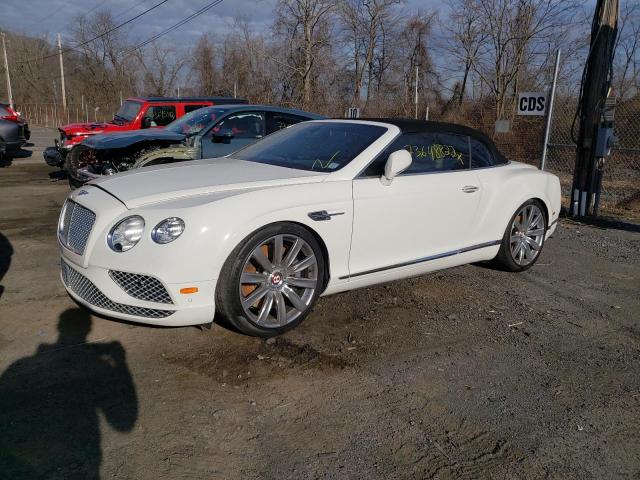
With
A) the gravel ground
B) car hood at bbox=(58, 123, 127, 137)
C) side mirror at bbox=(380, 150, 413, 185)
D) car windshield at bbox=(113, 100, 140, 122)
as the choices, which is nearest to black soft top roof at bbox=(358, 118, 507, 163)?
side mirror at bbox=(380, 150, 413, 185)

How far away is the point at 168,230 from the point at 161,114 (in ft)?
30.1

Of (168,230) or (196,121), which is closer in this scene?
(168,230)

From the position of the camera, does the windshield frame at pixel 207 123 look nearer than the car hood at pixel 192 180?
No

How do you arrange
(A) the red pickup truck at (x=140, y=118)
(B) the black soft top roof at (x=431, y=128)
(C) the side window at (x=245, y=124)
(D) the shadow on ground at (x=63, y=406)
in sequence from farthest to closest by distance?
(A) the red pickup truck at (x=140, y=118) → (C) the side window at (x=245, y=124) → (B) the black soft top roof at (x=431, y=128) → (D) the shadow on ground at (x=63, y=406)

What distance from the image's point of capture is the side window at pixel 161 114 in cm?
1165

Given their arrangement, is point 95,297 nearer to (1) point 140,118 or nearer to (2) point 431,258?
(2) point 431,258

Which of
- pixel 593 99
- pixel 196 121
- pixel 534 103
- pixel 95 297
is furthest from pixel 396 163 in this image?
pixel 534 103

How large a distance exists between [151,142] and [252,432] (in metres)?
6.32

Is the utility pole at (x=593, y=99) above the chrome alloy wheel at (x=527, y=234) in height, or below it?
above

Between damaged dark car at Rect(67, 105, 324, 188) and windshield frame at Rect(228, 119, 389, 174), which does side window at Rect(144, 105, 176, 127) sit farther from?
windshield frame at Rect(228, 119, 389, 174)

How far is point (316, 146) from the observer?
4570 millimetres

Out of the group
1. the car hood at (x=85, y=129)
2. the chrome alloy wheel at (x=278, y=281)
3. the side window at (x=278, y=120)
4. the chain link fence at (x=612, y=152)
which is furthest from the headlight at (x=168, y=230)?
the chain link fence at (x=612, y=152)

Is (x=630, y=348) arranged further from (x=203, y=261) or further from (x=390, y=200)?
(x=203, y=261)

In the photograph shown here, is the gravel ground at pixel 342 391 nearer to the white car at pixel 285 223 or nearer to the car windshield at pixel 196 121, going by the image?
the white car at pixel 285 223
